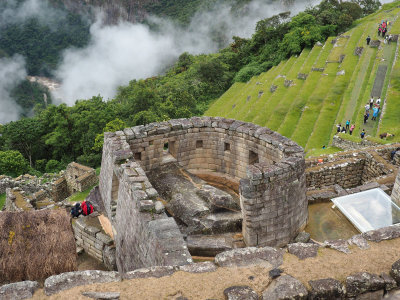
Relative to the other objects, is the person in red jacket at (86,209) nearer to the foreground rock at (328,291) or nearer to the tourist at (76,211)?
the tourist at (76,211)

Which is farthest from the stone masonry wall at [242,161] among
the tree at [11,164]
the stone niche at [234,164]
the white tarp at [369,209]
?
the tree at [11,164]

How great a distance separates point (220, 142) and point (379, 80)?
69.5ft

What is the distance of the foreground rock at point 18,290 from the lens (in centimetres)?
530

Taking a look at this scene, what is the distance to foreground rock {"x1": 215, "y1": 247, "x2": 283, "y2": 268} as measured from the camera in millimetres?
6077

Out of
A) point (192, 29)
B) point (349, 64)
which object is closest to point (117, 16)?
point (192, 29)

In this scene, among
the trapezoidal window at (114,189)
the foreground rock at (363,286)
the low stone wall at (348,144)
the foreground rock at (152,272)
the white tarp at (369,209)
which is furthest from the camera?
the low stone wall at (348,144)

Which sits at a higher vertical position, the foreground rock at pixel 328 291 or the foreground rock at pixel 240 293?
the foreground rock at pixel 240 293

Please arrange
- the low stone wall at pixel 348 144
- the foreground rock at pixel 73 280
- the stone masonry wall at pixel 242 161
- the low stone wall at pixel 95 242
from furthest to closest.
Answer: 1. the low stone wall at pixel 348 144
2. the low stone wall at pixel 95 242
3. the stone masonry wall at pixel 242 161
4. the foreground rock at pixel 73 280

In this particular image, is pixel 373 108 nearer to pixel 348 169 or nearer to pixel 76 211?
pixel 348 169

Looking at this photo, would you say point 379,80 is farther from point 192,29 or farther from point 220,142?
point 192,29

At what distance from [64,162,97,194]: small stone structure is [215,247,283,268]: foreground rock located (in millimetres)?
18044

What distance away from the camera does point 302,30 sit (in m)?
46.9

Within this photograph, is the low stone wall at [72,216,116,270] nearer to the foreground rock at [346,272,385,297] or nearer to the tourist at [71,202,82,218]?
the tourist at [71,202,82,218]

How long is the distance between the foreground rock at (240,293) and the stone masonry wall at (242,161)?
378 cm
